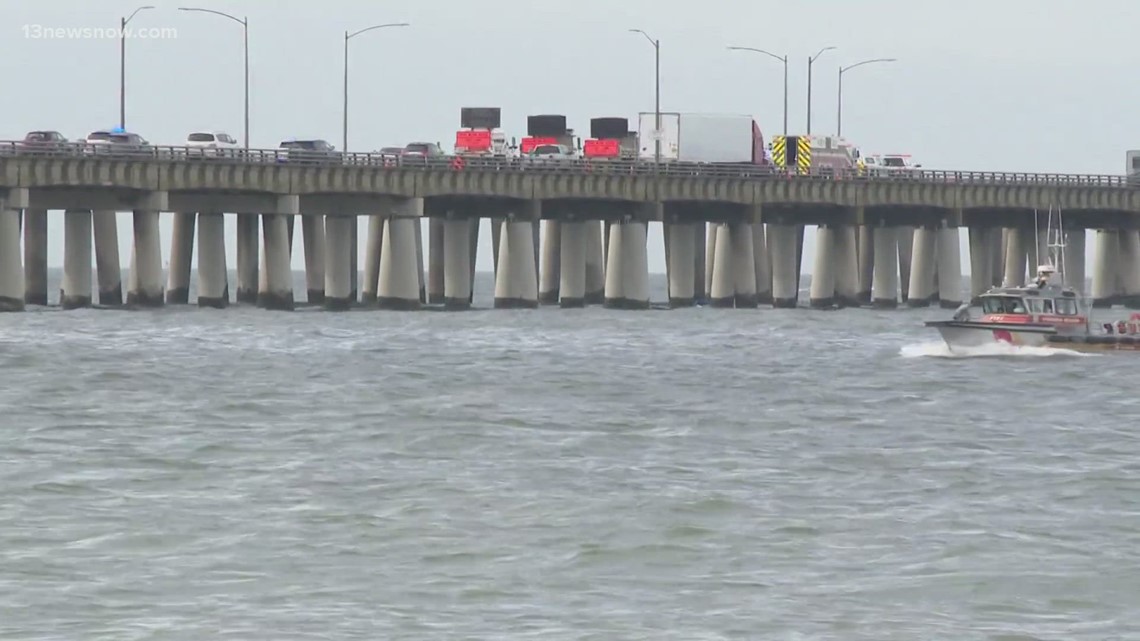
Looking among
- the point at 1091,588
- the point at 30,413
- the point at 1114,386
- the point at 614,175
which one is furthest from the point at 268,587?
the point at 614,175

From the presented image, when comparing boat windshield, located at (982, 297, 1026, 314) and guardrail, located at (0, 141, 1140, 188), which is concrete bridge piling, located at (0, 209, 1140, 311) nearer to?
guardrail, located at (0, 141, 1140, 188)

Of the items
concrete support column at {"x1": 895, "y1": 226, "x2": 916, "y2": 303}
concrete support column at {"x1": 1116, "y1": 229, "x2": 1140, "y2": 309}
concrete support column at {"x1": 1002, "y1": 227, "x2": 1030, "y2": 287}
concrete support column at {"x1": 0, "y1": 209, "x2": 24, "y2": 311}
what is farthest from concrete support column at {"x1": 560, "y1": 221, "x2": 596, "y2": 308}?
concrete support column at {"x1": 1116, "y1": 229, "x2": 1140, "y2": 309}

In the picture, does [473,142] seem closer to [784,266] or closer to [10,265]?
[784,266]

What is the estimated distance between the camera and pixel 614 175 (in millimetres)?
110438

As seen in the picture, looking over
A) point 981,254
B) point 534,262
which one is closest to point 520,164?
point 534,262

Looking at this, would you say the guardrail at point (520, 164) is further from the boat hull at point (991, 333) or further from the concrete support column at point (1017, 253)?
the boat hull at point (991, 333)

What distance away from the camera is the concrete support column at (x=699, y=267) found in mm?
120025

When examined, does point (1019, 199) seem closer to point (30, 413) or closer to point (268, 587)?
point (30, 413)

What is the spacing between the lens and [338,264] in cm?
A: 10300

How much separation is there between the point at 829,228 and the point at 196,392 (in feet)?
212

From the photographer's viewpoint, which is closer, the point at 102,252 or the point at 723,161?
the point at 102,252

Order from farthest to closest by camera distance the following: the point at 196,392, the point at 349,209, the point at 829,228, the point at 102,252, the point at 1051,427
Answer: the point at 829,228 < the point at 349,209 < the point at 102,252 < the point at 196,392 < the point at 1051,427

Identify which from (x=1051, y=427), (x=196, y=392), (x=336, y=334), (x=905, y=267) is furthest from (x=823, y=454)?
(x=905, y=267)

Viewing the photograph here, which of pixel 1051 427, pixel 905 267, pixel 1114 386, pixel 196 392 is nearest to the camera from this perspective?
pixel 1051 427
